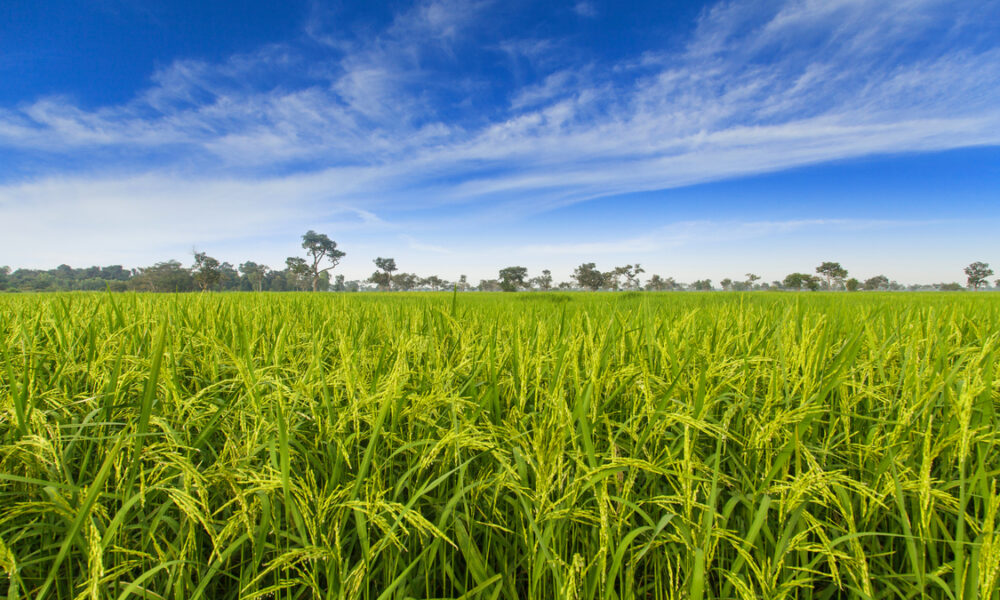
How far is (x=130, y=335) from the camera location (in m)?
1.89

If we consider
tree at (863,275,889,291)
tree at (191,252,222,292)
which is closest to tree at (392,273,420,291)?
tree at (191,252,222,292)

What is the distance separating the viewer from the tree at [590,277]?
98188 mm

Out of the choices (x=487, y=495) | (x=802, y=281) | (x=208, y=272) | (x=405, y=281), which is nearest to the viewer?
(x=487, y=495)

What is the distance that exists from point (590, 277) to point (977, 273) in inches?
3603

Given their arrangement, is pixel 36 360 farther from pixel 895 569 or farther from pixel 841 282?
pixel 841 282

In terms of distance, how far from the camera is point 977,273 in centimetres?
9112

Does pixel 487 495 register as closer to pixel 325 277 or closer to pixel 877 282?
pixel 325 277

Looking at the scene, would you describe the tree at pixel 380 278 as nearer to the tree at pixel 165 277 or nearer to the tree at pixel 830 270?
the tree at pixel 165 277

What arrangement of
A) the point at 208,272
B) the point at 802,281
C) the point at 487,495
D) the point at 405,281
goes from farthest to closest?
1. the point at 405,281
2. the point at 802,281
3. the point at 208,272
4. the point at 487,495

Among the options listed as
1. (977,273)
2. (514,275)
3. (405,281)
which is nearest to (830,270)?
(977,273)

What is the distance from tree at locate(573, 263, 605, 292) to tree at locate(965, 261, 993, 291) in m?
87.3

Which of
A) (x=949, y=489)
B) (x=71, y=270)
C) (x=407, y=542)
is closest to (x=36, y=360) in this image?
(x=407, y=542)

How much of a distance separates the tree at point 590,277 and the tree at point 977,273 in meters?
87.3

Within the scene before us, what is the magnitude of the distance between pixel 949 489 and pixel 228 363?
274 centimetres
